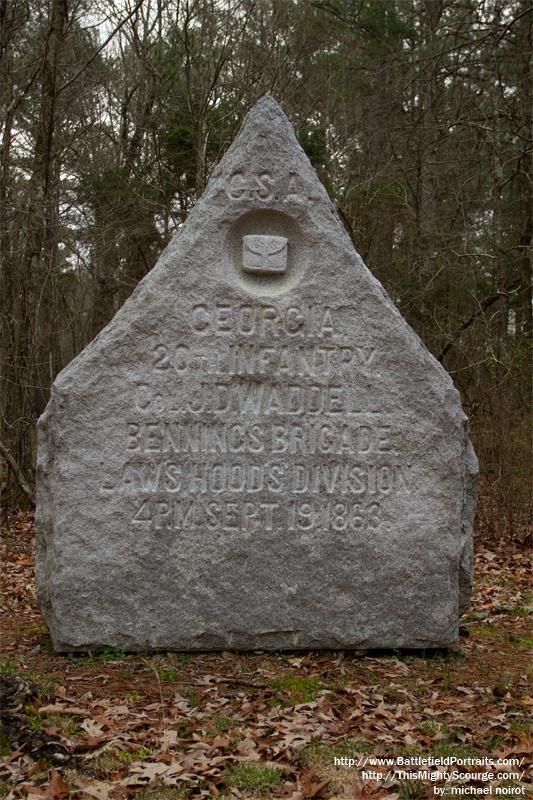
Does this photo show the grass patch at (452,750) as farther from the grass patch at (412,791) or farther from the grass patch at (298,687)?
the grass patch at (298,687)

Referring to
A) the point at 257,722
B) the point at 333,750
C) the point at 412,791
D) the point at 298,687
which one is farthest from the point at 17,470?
the point at 412,791

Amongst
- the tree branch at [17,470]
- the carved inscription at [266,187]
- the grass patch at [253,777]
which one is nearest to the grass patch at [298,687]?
the grass patch at [253,777]

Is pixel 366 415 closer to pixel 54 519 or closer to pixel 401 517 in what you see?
pixel 401 517

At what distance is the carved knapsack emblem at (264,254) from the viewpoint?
4934mm

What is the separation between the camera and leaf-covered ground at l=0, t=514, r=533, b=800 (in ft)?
11.1

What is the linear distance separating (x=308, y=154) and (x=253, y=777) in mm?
9677

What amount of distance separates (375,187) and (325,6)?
3.86 metres

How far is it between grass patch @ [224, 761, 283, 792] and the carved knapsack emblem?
8.57ft

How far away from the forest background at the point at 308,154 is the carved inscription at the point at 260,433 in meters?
4.04

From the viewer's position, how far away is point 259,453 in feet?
16.1

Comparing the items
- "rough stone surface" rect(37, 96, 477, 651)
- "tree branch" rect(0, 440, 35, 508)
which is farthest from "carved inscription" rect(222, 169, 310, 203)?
"tree branch" rect(0, 440, 35, 508)

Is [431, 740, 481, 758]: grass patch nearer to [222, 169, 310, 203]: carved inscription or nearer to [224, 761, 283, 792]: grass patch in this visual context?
[224, 761, 283, 792]: grass patch

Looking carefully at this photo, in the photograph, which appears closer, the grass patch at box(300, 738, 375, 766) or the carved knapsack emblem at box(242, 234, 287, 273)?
the grass patch at box(300, 738, 375, 766)

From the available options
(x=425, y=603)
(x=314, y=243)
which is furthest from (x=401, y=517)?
(x=314, y=243)
